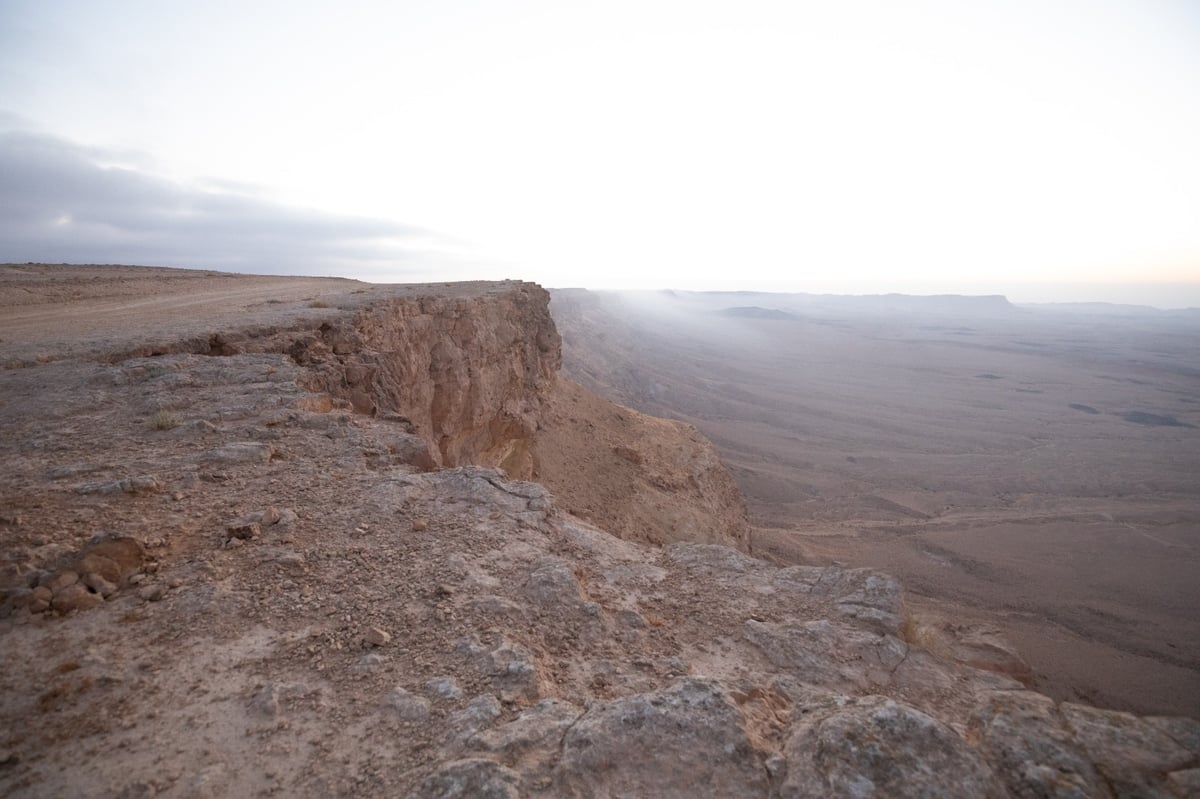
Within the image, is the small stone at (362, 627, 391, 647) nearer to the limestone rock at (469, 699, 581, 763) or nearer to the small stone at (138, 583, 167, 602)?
the limestone rock at (469, 699, 581, 763)

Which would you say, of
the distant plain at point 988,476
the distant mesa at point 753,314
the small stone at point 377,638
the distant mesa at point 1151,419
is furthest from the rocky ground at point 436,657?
the distant mesa at point 753,314

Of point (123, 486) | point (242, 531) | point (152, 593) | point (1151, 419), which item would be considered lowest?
point (1151, 419)

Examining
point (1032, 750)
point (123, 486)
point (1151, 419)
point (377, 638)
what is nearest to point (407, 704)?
point (377, 638)

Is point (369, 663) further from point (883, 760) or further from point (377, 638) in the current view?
point (883, 760)

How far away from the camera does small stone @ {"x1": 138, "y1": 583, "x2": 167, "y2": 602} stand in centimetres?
319

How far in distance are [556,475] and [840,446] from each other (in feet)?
84.0

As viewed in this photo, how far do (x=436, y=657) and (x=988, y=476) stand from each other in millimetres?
34403

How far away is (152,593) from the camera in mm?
3201

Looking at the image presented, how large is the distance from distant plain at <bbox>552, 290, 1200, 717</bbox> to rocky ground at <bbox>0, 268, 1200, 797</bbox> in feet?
41.6

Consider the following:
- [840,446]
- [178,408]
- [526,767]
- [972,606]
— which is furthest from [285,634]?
[840,446]

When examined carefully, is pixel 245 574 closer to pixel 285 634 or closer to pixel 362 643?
pixel 285 634

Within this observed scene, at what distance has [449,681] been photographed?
286cm

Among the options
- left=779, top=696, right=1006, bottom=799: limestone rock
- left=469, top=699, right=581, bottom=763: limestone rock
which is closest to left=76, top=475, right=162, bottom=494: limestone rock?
left=469, top=699, right=581, bottom=763: limestone rock

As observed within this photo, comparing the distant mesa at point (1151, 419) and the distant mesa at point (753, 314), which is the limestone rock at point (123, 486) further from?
the distant mesa at point (753, 314)
